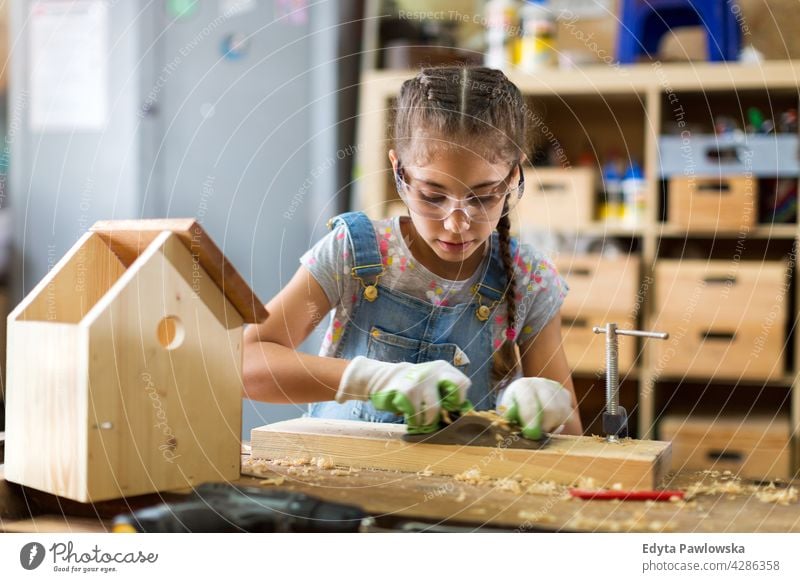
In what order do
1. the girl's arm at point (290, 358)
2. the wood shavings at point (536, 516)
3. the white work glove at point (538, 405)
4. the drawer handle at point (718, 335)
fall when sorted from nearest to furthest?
1. the wood shavings at point (536, 516)
2. the white work glove at point (538, 405)
3. the girl's arm at point (290, 358)
4. the drawer handle at point (718, 335)

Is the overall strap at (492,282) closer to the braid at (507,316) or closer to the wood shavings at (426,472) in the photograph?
the braid at (507,316)

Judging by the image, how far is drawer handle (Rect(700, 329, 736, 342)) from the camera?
1.67 m

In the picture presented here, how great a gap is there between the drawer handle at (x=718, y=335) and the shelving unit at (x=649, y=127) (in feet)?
0.30

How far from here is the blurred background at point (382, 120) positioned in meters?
1.56

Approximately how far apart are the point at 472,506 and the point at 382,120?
94 centimetres

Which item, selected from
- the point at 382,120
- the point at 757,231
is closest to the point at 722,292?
the point at 757,231

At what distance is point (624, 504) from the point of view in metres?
0.67

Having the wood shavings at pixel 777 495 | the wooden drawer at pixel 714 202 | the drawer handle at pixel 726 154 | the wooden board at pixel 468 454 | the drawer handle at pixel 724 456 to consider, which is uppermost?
the drawer handle at pixel 726 154

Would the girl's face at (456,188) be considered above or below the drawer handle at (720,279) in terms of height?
above

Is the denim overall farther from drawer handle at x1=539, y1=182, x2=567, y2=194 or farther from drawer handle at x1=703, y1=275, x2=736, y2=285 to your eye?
drawer handle at x1=703, y1=275, x2=736, y2=285

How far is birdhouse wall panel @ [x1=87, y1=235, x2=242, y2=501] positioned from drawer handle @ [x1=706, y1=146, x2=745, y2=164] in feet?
3.71

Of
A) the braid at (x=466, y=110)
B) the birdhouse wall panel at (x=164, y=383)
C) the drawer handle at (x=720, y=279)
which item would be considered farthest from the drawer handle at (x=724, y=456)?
the birdhouse wall panel at (x=164, y=383)

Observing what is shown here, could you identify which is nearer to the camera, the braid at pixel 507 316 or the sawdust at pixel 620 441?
the sawdust at pixel 620 441
